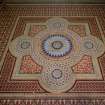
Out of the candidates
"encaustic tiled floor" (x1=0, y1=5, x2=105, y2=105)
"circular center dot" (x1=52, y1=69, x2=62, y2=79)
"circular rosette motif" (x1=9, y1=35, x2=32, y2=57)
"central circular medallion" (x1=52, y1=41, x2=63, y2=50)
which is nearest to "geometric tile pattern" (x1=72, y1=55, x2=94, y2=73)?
"encaustic tiled floor" (x1=0, y1=5, x2=105, y2=105)

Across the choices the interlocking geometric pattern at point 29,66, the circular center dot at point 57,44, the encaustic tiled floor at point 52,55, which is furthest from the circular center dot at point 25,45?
the circular center dot at point 57,44

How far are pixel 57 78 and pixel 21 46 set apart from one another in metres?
0.61

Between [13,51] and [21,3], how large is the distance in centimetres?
100

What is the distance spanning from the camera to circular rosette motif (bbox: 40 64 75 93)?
159 centimetres

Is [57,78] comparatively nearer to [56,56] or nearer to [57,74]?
[57,74]

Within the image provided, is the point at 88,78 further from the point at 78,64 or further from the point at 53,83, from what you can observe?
the point at 53,83

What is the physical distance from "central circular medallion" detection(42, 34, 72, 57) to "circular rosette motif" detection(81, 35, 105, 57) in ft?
0.54

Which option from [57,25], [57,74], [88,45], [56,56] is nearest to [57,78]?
[57,74]

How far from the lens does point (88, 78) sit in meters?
1.67

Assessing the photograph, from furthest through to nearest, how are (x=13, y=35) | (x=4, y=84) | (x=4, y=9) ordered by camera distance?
1. (x=4, y=9)
2. (x=13, y=35)
3. (x=4, y=84)

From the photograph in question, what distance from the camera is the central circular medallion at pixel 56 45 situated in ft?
6.28

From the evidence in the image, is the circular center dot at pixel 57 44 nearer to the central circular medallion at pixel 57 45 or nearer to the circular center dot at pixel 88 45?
the central circular medallion at pixel 57 45

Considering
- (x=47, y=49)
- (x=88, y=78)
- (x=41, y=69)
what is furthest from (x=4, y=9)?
(x=88, y=78)

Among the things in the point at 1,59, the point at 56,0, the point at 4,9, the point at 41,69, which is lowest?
the point at 41,69
